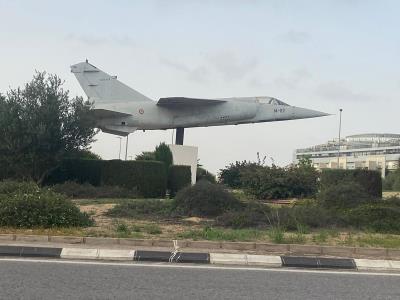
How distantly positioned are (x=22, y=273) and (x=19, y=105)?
18.1 metres

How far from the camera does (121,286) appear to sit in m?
7.20

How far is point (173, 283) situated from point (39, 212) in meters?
5.36

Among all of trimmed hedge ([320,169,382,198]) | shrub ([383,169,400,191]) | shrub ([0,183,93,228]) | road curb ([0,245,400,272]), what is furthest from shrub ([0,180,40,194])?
shrub ([383,169,400,191])

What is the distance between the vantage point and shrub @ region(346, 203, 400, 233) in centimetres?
1320

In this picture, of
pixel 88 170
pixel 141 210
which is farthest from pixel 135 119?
pixel 141 210

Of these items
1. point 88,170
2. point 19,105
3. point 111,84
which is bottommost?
point 88,170

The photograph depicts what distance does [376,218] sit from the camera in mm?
13805

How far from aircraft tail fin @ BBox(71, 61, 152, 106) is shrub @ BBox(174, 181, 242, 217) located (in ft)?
68.1

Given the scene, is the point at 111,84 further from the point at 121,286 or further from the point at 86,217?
the point at 121,286

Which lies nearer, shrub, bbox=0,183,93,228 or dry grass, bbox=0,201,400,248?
dry grass, bbox=0,201,400,248

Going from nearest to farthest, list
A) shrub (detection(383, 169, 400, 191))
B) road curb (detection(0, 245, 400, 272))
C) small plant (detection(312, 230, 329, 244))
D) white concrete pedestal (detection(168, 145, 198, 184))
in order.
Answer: road curb (detection(0, 245, 400, 272)) < small plant (detection(312, 230, 329, 244)) < white concrete pedestal (detection(168, 145, 198, 184)) < shrub (detection(383, 169, 400, 191))

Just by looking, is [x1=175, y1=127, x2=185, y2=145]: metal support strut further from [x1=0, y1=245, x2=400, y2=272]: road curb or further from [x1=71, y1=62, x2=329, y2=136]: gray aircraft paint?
[x1=0, y1=245, x2=400, y2=272]: road curb

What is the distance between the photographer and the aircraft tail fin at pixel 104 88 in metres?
36.3

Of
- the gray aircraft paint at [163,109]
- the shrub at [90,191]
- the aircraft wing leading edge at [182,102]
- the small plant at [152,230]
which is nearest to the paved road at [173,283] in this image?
the small plant at [152,230]
